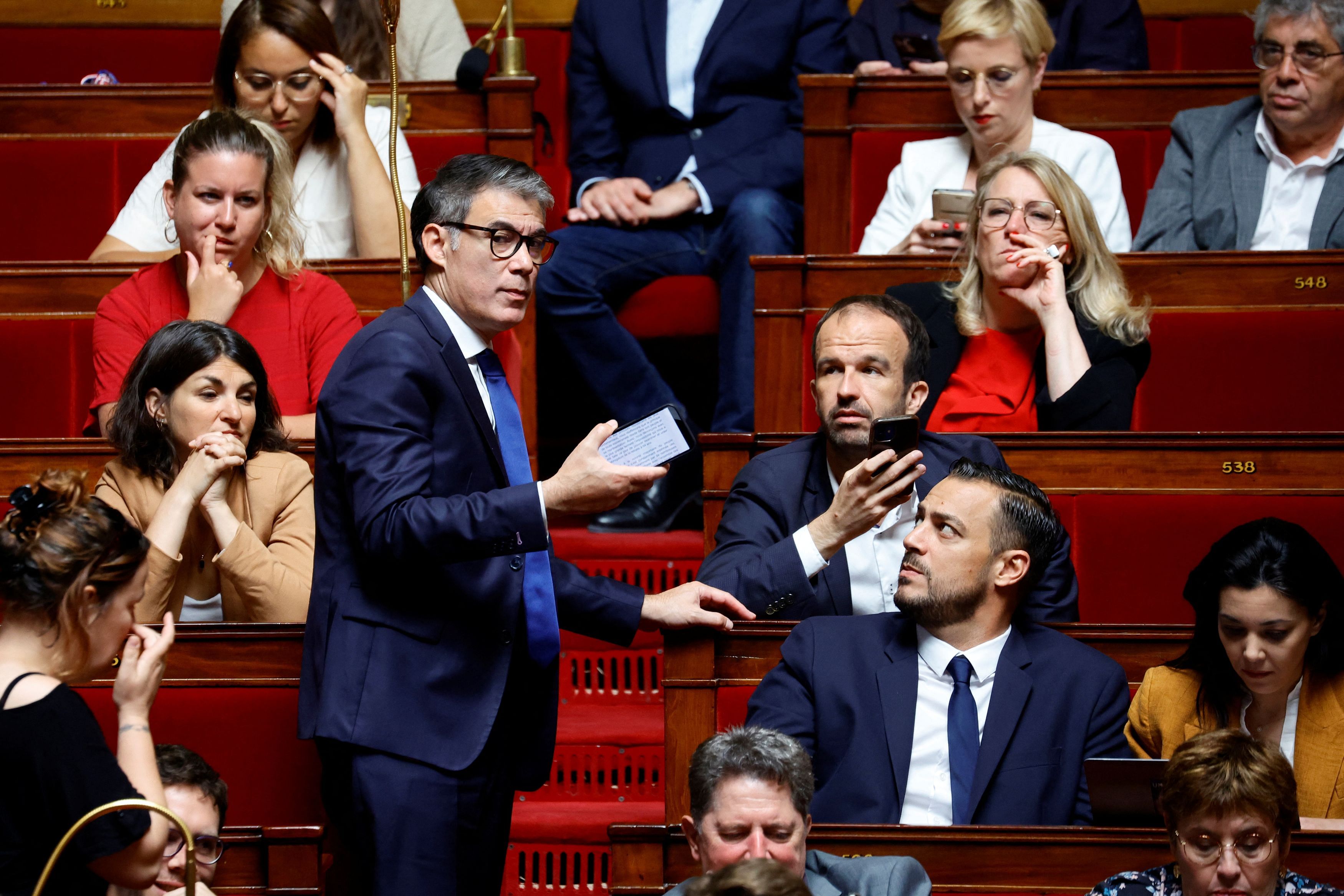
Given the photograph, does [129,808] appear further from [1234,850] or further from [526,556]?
[1234,850]

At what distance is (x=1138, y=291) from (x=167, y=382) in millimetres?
1163

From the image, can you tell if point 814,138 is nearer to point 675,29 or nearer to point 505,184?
point 675,29

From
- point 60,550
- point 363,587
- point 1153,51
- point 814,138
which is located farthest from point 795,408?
point 1153,51

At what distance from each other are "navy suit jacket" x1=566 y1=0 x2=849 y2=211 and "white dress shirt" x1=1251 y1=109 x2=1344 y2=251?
25.8 inches

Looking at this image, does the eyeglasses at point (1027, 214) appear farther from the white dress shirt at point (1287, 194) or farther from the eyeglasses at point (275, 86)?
the eyeglasses at point (275, 86)

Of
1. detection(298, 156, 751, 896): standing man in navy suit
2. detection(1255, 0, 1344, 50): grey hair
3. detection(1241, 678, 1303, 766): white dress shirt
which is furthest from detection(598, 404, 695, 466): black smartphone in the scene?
detection(1255, 0, 1344, 50): grey hair

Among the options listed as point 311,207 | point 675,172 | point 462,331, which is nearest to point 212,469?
point 462,331

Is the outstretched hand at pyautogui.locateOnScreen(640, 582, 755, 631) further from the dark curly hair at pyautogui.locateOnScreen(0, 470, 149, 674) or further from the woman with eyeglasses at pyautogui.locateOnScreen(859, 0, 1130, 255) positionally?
the woman with eyeglasses at pyautogui.locateOnScreen(859, 0, 1130, 255)

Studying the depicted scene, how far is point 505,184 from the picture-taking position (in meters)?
1.38

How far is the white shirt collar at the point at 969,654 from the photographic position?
148 cm

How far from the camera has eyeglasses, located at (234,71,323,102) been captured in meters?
2.15

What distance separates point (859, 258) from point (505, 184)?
774 millimetres

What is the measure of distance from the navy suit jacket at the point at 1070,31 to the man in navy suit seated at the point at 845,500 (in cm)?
98

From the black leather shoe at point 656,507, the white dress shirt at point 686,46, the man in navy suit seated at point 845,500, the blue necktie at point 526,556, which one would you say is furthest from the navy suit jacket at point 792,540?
the white dress shirt at point 686,46
